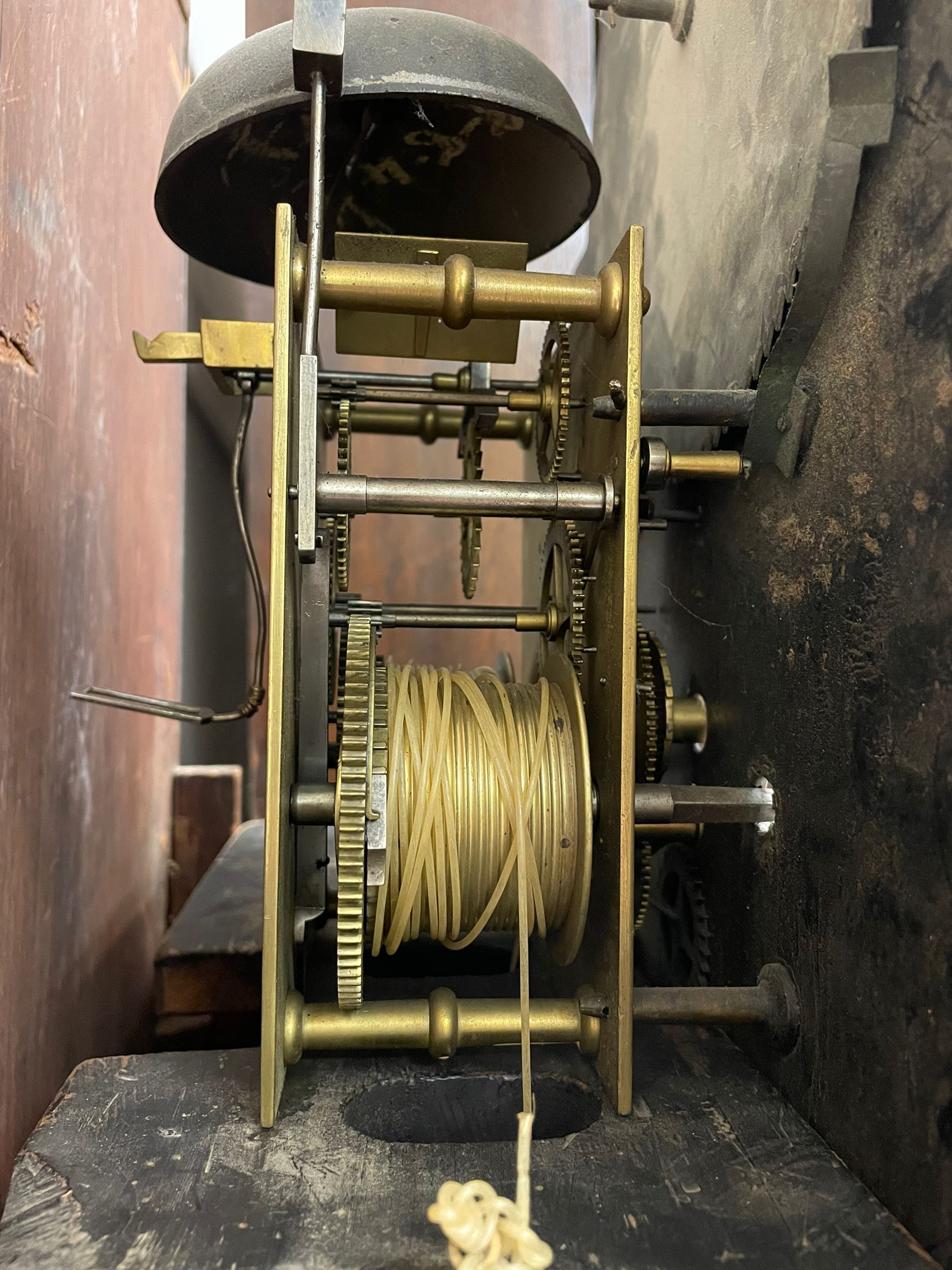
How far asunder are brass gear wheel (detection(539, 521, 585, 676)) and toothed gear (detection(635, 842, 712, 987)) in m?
0.38

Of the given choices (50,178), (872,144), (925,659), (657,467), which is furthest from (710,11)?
(925,659)

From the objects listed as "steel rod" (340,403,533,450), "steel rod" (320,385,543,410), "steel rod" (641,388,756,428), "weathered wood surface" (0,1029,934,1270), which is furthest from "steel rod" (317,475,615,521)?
"steel rod" (340,403,533,450)

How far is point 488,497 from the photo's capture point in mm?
1130

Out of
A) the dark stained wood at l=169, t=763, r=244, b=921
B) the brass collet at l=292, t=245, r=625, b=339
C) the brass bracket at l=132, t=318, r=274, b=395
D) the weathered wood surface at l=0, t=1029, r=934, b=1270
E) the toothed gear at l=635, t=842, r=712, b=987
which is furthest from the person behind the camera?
the dark stained wood at l=169, t=763, r=244, b=921

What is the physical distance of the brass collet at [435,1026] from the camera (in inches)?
41.2

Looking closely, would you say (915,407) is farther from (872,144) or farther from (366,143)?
(366,143)

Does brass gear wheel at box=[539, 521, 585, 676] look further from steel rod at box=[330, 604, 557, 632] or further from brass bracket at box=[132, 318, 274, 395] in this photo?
brass bracket at box=[132, 318, 274, 395]

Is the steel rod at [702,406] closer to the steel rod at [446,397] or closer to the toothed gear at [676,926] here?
the steel rod at [446,397]

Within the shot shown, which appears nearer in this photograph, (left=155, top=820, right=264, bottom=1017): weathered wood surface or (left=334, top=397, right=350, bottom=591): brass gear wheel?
(left=334, top=397, right=350, bottom=591): brass gear wheel

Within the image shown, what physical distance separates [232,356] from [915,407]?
1.14 meters

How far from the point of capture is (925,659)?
2.83ft

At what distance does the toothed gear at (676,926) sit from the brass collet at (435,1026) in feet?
1.24

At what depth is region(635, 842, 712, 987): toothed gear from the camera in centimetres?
140

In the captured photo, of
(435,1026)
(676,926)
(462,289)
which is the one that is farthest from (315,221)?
(676,926)
